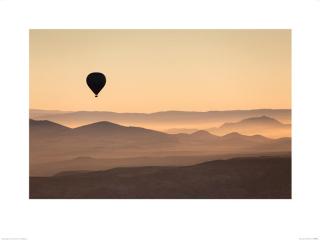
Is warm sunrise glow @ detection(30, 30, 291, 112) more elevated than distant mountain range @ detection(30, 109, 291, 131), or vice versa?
warm sunrise glow @ detection(30, 30, 291, 112)

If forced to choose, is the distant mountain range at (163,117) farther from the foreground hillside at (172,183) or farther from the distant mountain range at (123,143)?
the foreground hillside at (172,183)

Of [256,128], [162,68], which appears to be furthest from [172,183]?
[162,68]

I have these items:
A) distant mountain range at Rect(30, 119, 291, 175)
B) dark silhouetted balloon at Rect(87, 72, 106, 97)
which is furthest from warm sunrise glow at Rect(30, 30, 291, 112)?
distant mountain range at Rect(30, 119, 291, 175)

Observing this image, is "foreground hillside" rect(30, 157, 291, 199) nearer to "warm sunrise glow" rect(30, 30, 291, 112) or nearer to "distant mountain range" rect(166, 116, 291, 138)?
"distant mountain range" rect(166, 116, 291, 138)

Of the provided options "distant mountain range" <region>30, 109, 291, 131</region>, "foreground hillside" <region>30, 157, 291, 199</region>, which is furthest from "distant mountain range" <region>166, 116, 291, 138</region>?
"foreground hillside" <region>30, 157, 291, 199</region>

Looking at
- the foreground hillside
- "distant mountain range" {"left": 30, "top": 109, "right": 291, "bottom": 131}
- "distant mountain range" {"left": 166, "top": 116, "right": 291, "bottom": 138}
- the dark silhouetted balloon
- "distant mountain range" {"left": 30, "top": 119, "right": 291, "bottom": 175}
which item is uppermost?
the dark silhouetted balloon

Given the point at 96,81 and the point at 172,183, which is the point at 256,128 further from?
the point at 96,81
